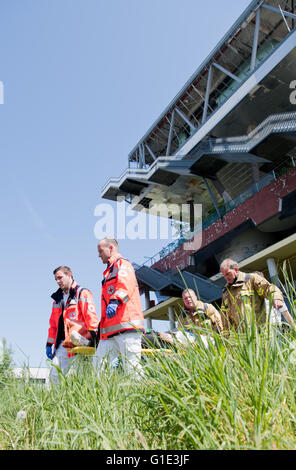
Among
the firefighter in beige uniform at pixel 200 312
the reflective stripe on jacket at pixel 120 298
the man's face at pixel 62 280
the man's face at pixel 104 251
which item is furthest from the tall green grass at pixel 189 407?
the man's face at pixel 62 280

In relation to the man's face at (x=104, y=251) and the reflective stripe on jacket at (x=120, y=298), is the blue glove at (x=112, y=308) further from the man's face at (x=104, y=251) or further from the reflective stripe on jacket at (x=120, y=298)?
the man's face at (x=104, y=251)

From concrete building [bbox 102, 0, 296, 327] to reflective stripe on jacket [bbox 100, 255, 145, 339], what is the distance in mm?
16956

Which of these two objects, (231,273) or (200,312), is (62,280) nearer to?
(200,312)

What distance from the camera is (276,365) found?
6.95ft

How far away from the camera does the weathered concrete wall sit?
71.6 ft

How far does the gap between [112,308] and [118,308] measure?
0.09 m

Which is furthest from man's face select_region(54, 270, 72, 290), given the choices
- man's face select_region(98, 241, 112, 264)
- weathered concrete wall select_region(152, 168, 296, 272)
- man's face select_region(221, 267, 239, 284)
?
weathered concrete wall select_region(152, 168, 296, 272)

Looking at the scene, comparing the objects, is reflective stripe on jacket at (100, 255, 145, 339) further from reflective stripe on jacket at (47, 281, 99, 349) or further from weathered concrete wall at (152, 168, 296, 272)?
weathered concrete wall at (152, 168, 296, 272)

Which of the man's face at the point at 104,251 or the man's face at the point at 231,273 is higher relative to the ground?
the man's face at the point at 104,251

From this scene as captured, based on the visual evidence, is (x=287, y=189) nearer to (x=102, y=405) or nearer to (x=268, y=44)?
(x=268, y=44)

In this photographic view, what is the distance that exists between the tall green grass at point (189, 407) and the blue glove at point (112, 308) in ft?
6.92

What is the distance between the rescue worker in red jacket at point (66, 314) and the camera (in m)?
5.88
